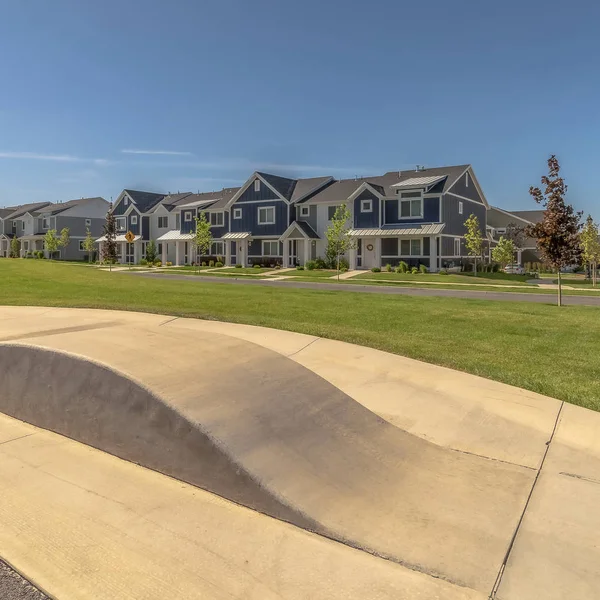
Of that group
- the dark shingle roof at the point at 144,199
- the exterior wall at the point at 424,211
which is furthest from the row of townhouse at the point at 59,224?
the exterior wall at the point at 424,211

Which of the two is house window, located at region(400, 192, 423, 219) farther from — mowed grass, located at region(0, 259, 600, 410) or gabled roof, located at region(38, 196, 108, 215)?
gabled roof, located at region(38, 196, 108, 215)

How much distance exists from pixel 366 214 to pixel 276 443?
38593 mm

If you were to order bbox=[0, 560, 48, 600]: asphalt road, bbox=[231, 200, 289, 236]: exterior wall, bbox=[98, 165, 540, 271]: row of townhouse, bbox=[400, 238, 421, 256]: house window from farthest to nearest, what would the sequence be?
bbox=[231, 200, 289, 236]: exterior wall → bbox=[400, 238, 421, 256]: house window → bbox=[98, 165, 540, 271]: row of townhouse → bbox=[0, 560, 48, 600]: asphalt road

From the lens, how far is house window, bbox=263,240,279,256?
4653 centimetres

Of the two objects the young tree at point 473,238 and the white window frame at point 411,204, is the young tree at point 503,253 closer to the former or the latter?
the young tree at point 473,238

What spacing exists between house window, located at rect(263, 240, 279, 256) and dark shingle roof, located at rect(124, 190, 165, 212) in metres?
20.3

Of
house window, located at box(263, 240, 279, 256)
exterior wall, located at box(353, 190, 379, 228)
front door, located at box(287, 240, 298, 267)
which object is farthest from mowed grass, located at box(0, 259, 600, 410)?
house window, located at box(263, 240, 279, 256)

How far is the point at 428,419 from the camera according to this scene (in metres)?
5.77

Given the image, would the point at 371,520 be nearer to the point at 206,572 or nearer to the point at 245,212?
the point at 206,572

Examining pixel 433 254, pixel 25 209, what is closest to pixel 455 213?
pixel 433 254

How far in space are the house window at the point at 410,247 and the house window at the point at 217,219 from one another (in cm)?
1906

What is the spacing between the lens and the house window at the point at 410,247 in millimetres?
39344

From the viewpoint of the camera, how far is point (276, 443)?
14.6 ft

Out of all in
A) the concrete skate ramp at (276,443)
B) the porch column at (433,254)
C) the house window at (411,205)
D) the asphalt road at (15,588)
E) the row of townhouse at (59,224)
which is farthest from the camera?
the row of townhouse at (59,224)
